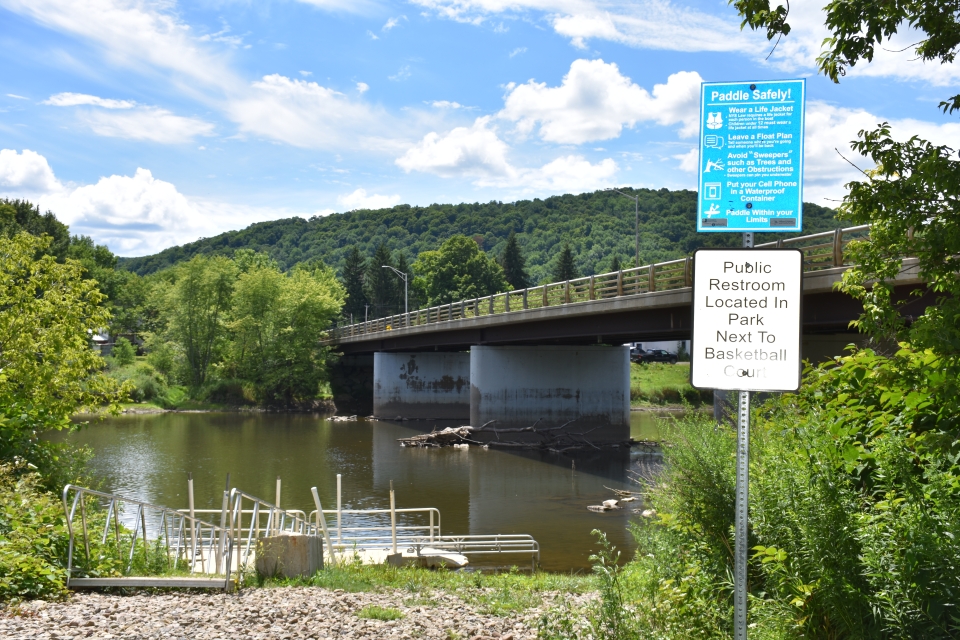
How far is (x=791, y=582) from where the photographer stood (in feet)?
18.1

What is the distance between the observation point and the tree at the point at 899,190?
5.77 m

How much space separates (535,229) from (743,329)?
16748 cm

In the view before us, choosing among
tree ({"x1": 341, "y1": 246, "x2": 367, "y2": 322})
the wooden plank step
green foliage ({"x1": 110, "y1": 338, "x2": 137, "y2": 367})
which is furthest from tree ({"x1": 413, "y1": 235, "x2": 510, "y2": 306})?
the wooden plank step

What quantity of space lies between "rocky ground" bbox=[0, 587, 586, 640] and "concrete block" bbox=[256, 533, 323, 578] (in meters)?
1.36

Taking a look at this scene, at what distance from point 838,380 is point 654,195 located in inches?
4664

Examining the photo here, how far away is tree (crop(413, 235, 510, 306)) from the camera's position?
115188 mm

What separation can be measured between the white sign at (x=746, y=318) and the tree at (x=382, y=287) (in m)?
115

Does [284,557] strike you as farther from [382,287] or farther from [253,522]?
[382,287]

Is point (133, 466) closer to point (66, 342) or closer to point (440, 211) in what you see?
point (66, 342)

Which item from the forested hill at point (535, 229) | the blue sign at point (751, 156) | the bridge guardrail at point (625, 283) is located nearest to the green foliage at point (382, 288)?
the forested hill at point (535, 229)

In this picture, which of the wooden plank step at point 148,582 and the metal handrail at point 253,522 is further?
the metal handrail at point 253,522

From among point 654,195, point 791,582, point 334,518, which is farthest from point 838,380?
point 654,195

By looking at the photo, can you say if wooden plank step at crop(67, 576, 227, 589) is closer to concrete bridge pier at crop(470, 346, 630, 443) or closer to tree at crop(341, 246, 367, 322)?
concrete bridge pier at crop(470, 346, 630, 443)

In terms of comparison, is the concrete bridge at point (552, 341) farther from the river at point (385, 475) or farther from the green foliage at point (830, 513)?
the green foliage at point (830, 513)
